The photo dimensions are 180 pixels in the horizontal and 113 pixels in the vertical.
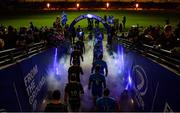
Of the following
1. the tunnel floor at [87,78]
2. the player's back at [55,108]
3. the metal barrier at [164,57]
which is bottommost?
the tunnel floor at [87,78]

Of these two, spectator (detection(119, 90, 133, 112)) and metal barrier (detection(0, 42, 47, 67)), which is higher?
metal barrier (detection(0, 42, 47, 67))

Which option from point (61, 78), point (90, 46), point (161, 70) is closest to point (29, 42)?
point (61, 78)

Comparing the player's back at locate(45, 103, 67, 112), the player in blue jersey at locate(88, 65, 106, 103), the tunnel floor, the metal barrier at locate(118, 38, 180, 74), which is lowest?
the tunnel floor

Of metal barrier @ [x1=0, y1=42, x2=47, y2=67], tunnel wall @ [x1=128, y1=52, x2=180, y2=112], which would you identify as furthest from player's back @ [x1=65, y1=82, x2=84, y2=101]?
tunnel wall @ [x1=128, y1=52, x2=180, y2=112]

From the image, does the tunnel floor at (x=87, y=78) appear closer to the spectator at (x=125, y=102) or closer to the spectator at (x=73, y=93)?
the spectator at (x=125, y=102)

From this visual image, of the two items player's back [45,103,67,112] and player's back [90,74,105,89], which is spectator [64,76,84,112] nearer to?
player's back [90,74,105,89]

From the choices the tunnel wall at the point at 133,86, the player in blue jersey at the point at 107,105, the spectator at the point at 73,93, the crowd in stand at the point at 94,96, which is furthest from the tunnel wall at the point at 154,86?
the spectator at the point at 73,93

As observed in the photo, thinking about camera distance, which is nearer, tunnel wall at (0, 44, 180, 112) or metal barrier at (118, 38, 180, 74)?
tunnel wall at (0, 44, 180, 112)

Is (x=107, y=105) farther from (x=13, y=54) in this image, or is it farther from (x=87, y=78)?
(x=87, y=78)

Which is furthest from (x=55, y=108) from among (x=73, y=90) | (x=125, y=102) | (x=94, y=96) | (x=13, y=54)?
(x=125, y=102)

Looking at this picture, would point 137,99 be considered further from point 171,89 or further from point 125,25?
point 125,25

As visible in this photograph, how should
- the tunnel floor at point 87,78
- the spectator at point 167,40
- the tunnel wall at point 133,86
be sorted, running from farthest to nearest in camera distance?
the tunnel floor at point 87,78, the spectator at point 167,40, the tunnel wall at point 133,86

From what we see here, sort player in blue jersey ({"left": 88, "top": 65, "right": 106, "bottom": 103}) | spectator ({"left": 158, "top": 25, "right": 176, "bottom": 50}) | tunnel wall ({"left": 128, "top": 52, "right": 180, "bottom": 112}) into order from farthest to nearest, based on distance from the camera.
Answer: player in blue jersey ({"left": 88, "top": 65, "right": 106, "bottom": 103}) < spectator ({"left": 158, "top": 25, "right": 176, "bottom": 50}) < tunnel wall ({"left": 128, "top": 52, "right": 180, "bottom": 112})

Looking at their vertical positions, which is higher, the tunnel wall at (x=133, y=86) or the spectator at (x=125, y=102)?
the tunnel wall at (x=133, y=86)
